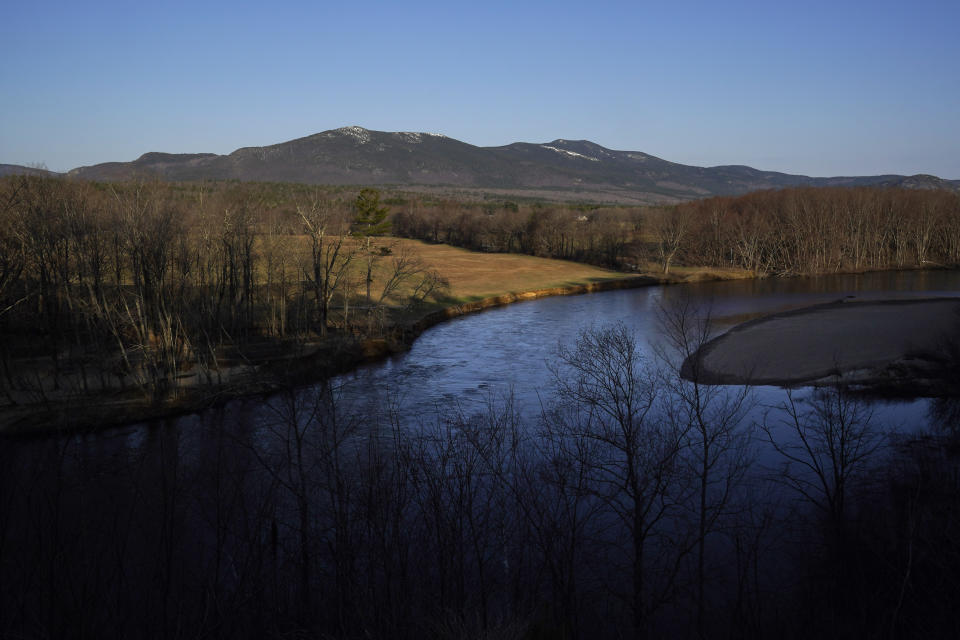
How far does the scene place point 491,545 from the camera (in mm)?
12344

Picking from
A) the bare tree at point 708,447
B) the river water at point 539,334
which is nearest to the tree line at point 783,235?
the river water at point 539,334

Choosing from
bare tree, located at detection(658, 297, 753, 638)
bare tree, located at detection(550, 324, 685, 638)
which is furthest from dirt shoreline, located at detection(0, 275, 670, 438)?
bare tree, located at detection(658, 297, 753, 638)

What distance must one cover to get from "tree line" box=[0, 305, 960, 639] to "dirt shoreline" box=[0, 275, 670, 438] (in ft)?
5.66

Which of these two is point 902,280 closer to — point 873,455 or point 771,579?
point 873,455

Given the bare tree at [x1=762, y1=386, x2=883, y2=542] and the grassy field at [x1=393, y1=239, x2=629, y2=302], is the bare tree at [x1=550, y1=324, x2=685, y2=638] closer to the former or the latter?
the bare tree at [x1=762, y1=386, x2=883, y2=542]

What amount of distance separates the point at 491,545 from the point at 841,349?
24.7 meters

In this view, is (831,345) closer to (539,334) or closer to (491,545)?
(539,334)

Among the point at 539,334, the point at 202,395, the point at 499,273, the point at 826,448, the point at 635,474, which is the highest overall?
the point at 499,273

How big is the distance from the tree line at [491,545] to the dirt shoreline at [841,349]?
7027 mm

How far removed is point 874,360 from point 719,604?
66.8 ft

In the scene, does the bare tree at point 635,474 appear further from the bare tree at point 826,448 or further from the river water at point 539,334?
the river water at point 539,334

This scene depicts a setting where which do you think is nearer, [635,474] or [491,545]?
[635,474]

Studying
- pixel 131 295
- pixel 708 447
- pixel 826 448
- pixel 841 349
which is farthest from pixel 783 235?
pixel 708 447

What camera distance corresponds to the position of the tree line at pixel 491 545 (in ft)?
28.6
